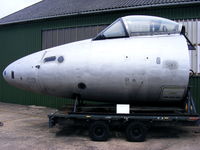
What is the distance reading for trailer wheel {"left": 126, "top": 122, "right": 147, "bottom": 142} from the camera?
708cm

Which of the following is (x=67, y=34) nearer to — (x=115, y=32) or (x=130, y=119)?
(x=115, y=32)

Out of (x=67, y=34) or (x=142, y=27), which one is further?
(x=67, y=34)

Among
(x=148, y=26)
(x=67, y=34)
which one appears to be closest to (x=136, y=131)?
(x=148, y=26)

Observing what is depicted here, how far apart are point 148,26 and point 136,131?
125 inches

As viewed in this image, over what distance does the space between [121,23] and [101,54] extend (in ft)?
4.07

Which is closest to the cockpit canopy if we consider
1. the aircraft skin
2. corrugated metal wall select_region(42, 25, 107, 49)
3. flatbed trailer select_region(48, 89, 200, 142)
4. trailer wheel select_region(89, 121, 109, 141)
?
the aircraft skin

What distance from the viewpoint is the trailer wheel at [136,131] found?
7.08 metres

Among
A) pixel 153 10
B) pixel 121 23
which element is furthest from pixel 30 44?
pixel 121 23

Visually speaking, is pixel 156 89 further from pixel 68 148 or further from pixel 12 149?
pixel 12 149

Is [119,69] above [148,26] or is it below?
below

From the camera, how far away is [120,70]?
7.07m

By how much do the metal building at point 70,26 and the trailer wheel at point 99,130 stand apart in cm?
503

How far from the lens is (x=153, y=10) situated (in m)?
11.2

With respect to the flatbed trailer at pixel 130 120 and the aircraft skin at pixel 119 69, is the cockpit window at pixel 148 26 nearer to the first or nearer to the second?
the aircraft skin at pixel 119 69
